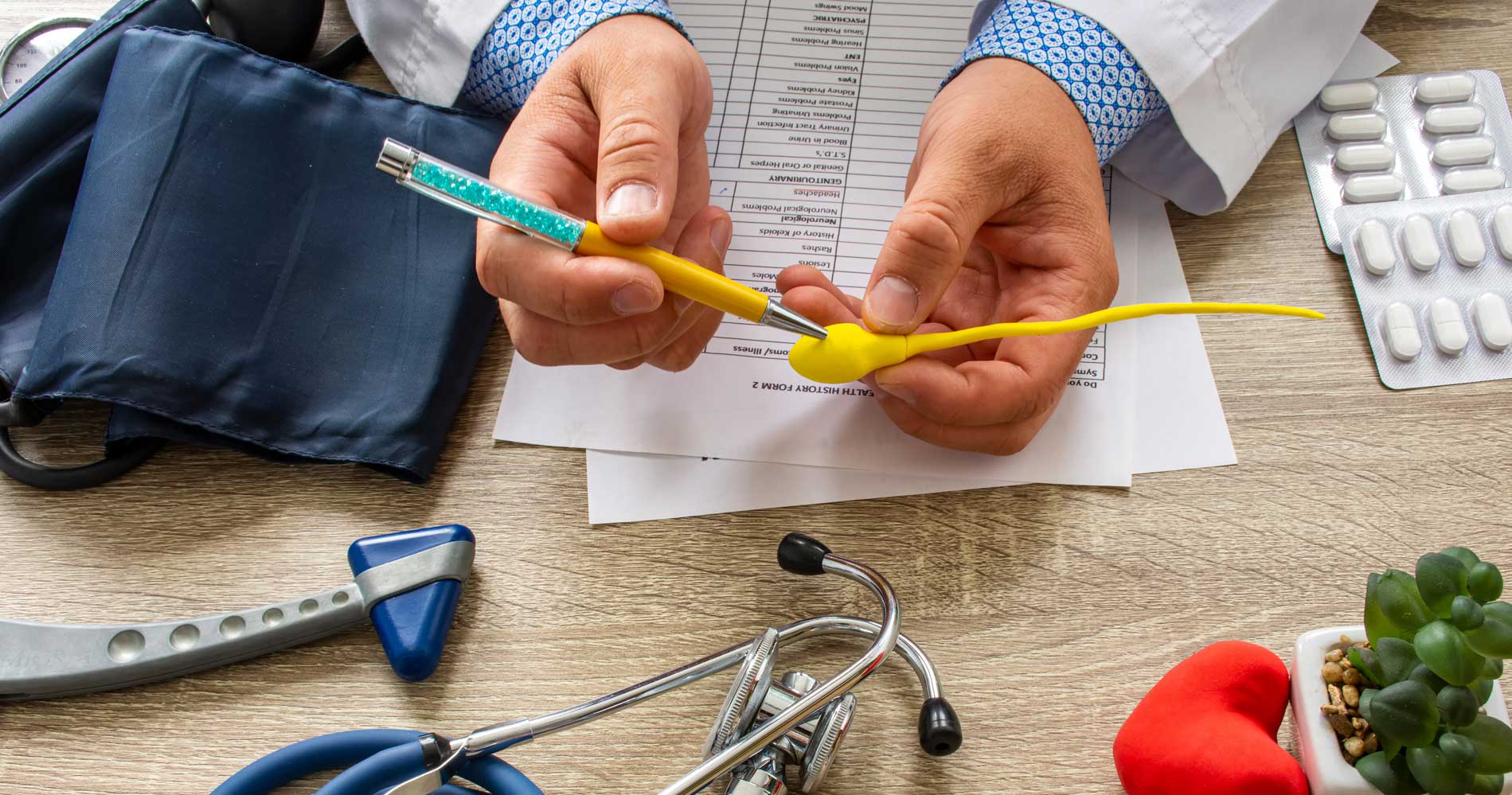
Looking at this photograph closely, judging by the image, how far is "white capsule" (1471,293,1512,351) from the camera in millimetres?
569

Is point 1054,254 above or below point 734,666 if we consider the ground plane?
above

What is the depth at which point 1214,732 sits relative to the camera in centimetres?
43

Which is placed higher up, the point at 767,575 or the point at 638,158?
the point at 638,158

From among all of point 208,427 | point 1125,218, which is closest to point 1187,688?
point 1125,218

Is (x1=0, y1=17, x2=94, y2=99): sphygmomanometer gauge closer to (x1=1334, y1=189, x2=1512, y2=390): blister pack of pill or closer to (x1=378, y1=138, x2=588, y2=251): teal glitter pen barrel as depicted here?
(x1=378, y1=138, x2=588, y2=251): teal glitter pen barrel

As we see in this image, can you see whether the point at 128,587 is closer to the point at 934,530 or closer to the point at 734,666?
the point at 734,666

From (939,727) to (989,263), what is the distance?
1.00ft

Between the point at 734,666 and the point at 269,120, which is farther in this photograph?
the point at 269,120

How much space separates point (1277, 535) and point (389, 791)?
470mm

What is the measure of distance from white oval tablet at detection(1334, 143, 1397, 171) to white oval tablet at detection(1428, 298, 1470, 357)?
10cm

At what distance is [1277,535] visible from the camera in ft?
1.74

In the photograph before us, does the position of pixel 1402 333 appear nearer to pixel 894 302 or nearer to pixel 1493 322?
pixel 1493 322

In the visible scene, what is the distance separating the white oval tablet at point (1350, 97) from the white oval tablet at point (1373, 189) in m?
0.06

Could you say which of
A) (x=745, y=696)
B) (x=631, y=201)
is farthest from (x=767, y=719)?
(x=631, y=201)
